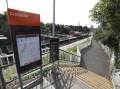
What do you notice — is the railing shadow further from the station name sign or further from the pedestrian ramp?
the station name sign

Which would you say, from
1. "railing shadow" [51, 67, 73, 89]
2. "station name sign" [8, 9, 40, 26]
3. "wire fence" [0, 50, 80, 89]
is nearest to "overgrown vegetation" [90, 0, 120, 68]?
"railing shadow" [51, 67, 73, 89]

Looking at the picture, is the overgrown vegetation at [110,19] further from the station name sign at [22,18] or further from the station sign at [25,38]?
the station name sign at [22,18]

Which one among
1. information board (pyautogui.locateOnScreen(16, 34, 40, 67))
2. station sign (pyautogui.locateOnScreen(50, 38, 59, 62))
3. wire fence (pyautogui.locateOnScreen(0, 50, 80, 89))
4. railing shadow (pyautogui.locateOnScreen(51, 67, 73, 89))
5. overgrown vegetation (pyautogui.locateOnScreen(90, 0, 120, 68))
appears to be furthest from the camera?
overgrown vegetation (pyautogui.locateOnScreen(90, 0, 120, 68))

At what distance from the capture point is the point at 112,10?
A: 10398 millimetres

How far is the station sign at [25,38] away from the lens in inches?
134

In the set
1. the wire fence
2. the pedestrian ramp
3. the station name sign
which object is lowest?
the pedestrian ramp

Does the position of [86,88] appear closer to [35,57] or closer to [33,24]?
[35,57]

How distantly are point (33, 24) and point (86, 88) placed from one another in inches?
152

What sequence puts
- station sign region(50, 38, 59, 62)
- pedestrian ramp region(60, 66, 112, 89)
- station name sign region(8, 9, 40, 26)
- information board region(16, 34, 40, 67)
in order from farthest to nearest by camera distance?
pedestrian ramp region(60, 66, 112, 89) → station sign region(50, 38, 59, 62) → information board region(16, 34, 40, 67) → station name sign region(8, 9, 40, 26)

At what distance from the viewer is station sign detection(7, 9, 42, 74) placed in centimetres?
341

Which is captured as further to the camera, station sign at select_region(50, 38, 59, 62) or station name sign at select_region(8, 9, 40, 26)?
station sign at select_region(50, 38, 59, 62)

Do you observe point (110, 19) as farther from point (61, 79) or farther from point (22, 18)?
point (22, 18)

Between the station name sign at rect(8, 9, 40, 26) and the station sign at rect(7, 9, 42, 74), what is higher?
the station name sign at rect(8, 9, 40, 26)

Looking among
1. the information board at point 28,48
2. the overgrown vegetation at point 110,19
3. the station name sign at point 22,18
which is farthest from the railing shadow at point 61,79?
the overgrown vegetation at point 110,19
